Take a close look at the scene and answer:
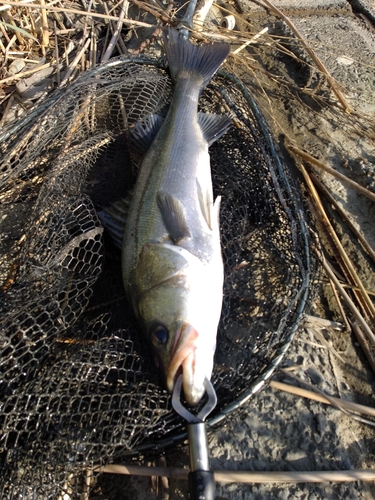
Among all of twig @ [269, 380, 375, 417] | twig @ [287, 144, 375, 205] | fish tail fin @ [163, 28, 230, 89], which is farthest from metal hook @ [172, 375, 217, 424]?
fish tail fin @ [163, 28, 230, 89]

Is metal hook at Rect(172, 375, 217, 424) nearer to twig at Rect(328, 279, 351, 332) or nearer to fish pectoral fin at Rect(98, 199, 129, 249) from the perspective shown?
fish pectoral fin at Rect(98, 199, 129, 249)

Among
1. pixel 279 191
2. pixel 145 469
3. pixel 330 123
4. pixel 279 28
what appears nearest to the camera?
pixel 145 469

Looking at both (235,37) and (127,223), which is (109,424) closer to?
(127,223)

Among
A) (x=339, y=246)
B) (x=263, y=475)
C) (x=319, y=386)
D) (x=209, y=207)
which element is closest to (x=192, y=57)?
(x=209, y=207)

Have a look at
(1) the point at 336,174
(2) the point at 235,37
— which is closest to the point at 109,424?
(1) the point at 336,174

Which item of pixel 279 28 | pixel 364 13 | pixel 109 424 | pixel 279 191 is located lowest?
pixel 109 424

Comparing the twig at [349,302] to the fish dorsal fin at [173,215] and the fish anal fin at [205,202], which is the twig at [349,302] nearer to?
the fish anal fin at [205,202]
